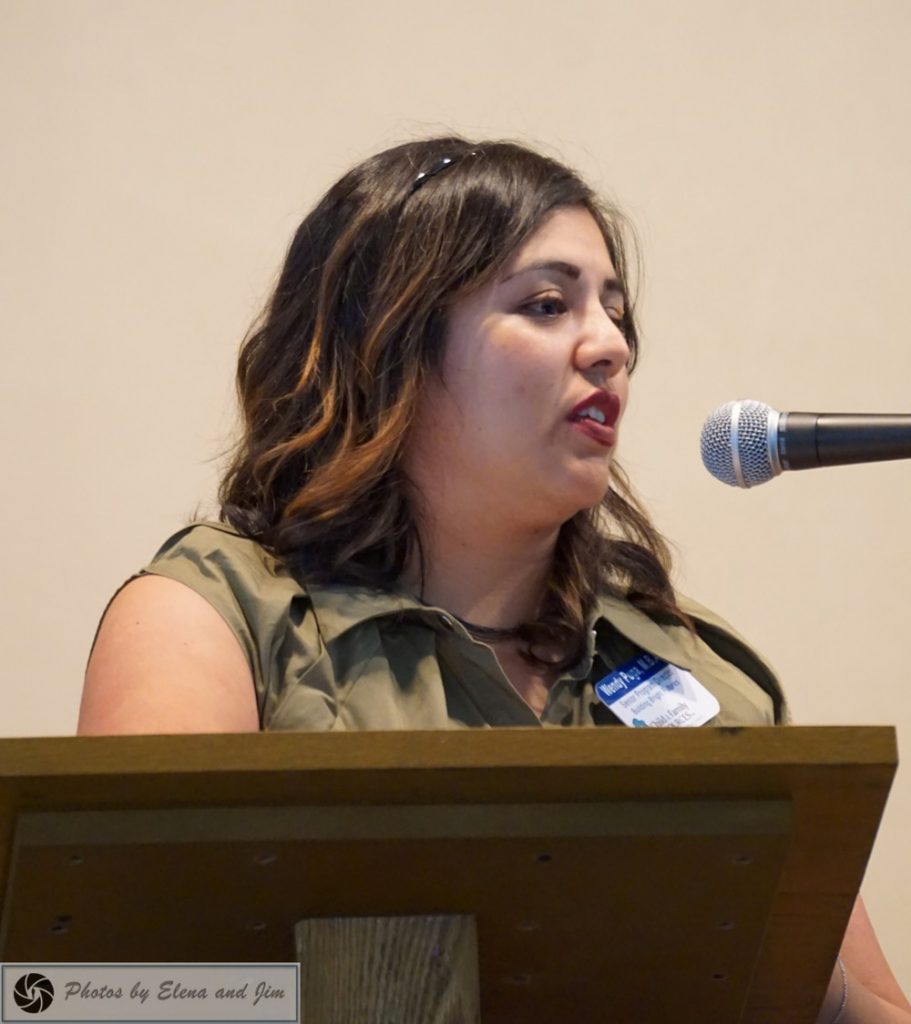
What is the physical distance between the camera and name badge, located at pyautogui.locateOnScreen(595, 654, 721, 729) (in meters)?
1.54

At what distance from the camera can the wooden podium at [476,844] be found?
32.0 inches

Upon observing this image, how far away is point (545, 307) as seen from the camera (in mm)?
1637

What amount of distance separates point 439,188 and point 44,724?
2.95 ft

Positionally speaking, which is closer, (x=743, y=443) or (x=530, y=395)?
(x=743, y=443)

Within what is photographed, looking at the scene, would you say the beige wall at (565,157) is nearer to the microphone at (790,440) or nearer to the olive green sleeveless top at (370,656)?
the olive green sleeveless top at (370,656)

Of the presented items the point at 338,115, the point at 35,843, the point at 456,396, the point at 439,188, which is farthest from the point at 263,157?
the point at 35,843

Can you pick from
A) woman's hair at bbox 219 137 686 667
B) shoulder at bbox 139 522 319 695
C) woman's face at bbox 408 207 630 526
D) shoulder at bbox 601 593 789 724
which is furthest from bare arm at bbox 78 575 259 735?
shoulder at bbox 601 593 789 724

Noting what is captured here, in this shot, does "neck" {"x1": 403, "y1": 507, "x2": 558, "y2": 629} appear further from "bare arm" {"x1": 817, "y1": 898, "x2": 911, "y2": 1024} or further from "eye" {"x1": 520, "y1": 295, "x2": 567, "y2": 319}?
"bare arm" {"x1": 817, "y1": 898, "x2": 911, "y2": 1024}

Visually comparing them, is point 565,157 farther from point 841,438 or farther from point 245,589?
point 841,438

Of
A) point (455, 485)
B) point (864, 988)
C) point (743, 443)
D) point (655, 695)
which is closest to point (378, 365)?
point (455, 485)

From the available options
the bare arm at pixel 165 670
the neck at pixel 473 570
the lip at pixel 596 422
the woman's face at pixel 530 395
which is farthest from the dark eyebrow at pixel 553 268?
the bare arm at pixel 165 670

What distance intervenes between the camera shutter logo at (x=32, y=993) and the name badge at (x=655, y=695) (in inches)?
29.1

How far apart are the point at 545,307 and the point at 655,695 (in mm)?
415

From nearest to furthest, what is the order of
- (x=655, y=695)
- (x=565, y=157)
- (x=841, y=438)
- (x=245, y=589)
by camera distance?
(x=841, y=438) → (x=245, y=589) → (x=655, y=695) → (x=565, y=157)
